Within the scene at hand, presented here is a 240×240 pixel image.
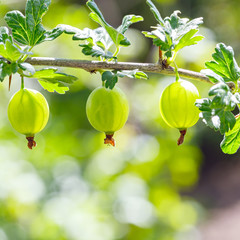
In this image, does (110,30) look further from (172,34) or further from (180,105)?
(180,105)

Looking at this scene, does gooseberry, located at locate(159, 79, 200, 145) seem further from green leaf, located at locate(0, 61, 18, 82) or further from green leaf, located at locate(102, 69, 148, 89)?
green leaf, located at locate(0, 61, 18, 82)

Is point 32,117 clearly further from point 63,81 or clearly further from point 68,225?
point 68,225

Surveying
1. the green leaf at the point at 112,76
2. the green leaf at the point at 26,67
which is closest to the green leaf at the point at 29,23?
the green leaf at the point at 26,67

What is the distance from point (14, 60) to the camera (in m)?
1.08

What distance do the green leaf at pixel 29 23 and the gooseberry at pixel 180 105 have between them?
39 centimetres

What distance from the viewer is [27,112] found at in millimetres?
1123

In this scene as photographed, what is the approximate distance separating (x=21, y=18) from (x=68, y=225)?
2.00 meters

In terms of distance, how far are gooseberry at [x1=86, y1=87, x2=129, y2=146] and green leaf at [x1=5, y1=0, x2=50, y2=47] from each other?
0.74ft

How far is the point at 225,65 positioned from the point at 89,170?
2.43m

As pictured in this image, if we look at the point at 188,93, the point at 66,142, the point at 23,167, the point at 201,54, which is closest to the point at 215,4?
the point at 201,54

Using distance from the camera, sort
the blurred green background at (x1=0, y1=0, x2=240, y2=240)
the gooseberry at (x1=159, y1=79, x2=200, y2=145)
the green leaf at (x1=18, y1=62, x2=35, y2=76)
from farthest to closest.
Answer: the blurred green background at (x1=0, y1=0, x2=240, y2=240), the gooseberry at (x1=159, y1=79, x2=200, y2=145), the green leaf at (x1=18, y1=62, x2=35, y2=76)

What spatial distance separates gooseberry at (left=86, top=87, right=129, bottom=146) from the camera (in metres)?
1.15

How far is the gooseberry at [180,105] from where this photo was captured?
1.14 m

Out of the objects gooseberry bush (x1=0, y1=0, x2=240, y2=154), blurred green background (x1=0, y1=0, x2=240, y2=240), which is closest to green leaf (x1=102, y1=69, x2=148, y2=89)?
gooseberry bush (x1=0, y1=0, x2=240, y2=154)
